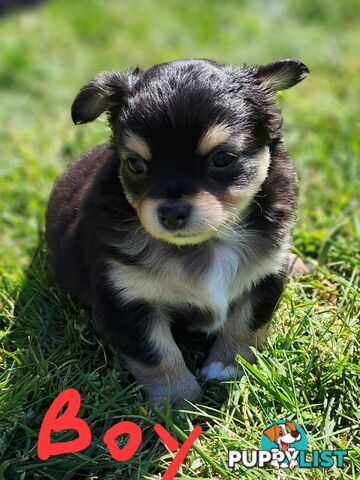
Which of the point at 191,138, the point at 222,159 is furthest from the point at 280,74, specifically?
the point at 191,138

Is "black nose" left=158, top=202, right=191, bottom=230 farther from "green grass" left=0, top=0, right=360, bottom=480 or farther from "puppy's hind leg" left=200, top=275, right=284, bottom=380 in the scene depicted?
"green grass" left=0, top=0, right=360, bottom=480

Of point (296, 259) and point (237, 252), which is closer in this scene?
point (237, 252)

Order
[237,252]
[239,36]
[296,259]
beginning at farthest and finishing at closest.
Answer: [239,36], [296,259], [237,252]

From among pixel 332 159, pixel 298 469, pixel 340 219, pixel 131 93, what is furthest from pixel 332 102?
pixel 298 469

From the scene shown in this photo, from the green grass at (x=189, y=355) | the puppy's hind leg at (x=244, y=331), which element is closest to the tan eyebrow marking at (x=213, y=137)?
the puppy's hind leg at (x=244, y=331)

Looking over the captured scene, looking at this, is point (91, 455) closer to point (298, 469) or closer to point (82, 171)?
point (298, 469)

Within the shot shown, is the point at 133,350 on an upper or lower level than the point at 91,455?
upper

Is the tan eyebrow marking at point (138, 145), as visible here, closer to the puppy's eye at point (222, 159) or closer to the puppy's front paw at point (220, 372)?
the puppy's eye at point (222, 159)

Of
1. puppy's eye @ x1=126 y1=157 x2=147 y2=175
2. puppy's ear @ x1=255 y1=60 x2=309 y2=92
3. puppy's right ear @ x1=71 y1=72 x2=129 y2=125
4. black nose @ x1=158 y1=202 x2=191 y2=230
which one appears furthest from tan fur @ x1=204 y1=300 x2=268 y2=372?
puppy's right ear @ x1=71 y1=72 x2=129 y2=125

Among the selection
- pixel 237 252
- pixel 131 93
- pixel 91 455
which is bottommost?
pixel 91 455
